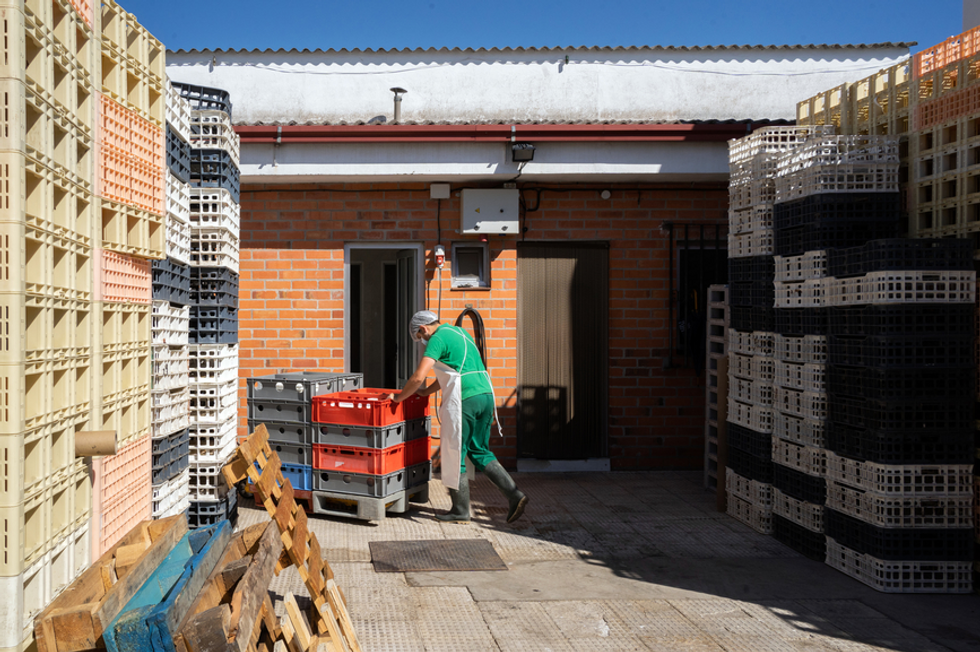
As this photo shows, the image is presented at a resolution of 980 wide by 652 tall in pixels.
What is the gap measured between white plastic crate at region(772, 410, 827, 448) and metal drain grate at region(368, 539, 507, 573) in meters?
2.53

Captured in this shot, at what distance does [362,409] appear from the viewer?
757cm

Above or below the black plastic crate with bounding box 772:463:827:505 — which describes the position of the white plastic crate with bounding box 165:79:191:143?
above

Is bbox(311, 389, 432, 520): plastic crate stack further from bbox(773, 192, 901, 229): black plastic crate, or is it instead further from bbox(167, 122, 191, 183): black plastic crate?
bbox(773, 192, 901, 229): black plastic crate

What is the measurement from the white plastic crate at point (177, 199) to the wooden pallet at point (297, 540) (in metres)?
1.58

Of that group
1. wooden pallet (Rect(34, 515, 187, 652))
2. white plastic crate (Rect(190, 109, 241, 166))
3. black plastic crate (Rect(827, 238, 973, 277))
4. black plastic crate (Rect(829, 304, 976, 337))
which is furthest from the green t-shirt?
wooden pallet (Rect(34, 515, 187, 652))

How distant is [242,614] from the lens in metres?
3.28

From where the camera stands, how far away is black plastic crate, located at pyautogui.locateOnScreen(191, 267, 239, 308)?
21.4ft

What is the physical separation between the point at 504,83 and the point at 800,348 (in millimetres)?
5533

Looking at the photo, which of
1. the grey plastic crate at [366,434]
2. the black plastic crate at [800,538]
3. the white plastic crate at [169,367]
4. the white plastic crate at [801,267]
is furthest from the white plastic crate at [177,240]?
the black plastic crate at [800,538]

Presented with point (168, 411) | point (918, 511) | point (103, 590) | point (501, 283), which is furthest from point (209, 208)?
point (918, 511)

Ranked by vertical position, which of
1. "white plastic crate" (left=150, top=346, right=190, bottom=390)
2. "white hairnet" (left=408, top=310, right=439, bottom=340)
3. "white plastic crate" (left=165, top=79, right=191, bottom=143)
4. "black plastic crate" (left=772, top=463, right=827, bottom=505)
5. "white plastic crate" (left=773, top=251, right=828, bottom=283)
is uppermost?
"white plastic crate" (left=165, top=79, right=191, bottom=143)

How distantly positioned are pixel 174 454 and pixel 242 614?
8.35 feet

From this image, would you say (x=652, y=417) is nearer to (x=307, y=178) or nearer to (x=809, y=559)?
(x=809, y=559)

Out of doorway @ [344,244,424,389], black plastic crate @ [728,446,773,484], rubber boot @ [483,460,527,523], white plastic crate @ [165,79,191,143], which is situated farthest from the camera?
doorway @ [344,244,424,389]
